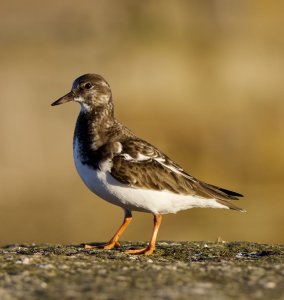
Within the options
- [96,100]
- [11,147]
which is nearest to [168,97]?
[11,147]

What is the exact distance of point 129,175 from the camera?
933 centimetres

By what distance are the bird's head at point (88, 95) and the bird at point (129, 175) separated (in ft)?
0.31

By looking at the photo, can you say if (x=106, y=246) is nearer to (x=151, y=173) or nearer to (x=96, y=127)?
(x=151, y=173)

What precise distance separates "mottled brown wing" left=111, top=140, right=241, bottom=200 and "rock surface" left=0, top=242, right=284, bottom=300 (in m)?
0.92

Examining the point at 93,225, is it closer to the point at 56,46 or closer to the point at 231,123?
the point at 231,123

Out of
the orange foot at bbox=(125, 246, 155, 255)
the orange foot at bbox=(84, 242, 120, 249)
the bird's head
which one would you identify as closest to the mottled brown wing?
the orange foot at bbox=(125, 246, 155, 255)

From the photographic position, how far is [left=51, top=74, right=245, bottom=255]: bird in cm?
930

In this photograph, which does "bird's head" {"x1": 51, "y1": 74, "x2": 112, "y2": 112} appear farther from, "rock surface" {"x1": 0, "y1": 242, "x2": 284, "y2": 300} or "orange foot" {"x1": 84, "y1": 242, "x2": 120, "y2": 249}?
"rock surface" {"x1": 0, "y1": 242, "x2": 284, "y2": 300}

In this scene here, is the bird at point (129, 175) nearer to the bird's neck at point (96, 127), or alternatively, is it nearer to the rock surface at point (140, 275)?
the bird's neck at point (96, 127)

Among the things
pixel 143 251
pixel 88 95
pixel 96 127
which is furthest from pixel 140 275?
pixel 88 95

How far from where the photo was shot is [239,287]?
21.5ft

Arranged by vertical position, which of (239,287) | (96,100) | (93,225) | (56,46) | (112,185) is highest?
(56,46)

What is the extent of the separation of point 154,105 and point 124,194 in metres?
15.3

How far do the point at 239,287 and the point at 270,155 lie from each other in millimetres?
17559
